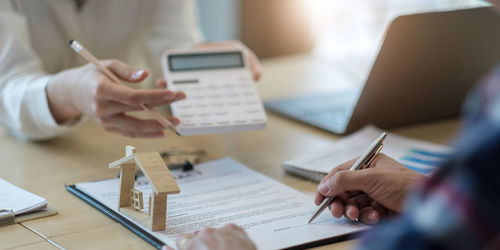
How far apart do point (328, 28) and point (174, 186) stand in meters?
2.52

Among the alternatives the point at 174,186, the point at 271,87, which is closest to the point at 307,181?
the point at 174,186

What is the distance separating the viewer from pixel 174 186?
0.76m

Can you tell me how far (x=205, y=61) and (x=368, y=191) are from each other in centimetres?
52

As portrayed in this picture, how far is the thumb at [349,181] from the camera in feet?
2.68

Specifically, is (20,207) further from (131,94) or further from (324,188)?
(324,188)

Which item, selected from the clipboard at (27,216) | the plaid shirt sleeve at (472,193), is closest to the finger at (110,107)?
the clipboard at (27,216)

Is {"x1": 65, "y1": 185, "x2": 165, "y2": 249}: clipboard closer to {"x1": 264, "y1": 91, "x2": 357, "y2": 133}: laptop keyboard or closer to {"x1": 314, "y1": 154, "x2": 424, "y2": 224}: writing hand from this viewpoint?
{"x1": 314, "y1": 154, "x2": 424, "y2": 224}: writing hand

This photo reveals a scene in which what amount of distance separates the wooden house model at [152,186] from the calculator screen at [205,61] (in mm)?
389

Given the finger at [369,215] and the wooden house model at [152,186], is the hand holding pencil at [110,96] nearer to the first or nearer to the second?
the wooden house model at [152,186]

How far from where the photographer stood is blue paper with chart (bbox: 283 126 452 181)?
1.06m

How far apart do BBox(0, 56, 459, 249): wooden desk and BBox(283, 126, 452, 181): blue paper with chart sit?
0.08 ft

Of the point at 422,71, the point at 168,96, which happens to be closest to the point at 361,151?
the point at 422,71

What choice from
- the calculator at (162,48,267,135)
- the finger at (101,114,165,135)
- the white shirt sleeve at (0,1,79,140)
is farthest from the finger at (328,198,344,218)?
the white shirt sleeve at (0,1,79,140)

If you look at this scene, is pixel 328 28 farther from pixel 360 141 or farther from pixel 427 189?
pixel 427 189
